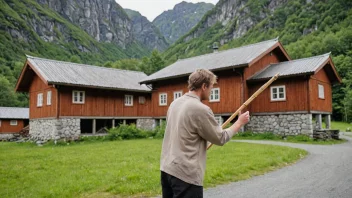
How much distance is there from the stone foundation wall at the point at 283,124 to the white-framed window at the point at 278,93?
126 centimetres

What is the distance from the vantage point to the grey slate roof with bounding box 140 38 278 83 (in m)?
24.5

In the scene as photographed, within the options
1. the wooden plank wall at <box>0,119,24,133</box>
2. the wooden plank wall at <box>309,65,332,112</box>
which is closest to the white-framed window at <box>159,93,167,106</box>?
the wooden plank wall at <box>309,65,332,112</box>

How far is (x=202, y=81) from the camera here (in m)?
3.22

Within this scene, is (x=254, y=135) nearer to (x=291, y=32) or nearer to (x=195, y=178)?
(x=195, y=178)

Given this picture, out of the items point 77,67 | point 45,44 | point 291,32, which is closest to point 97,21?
point 45,44

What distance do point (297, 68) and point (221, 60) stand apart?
6.83m

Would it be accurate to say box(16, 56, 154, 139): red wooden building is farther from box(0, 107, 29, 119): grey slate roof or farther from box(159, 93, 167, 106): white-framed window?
box(0, 107, 29, 119): grey slate roof

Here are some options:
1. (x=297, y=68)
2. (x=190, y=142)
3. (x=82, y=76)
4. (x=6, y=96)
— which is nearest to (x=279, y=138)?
(x=297, y=68)

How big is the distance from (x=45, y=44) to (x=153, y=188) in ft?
467

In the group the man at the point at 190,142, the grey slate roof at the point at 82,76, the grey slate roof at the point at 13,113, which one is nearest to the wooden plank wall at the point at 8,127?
the grey slate roof at the point at 13,113

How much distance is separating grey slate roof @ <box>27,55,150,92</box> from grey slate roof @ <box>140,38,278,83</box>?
2.59 meters

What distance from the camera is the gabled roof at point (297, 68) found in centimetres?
2125

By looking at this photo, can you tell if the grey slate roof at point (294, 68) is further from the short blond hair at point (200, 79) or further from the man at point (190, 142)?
the man at point (190, 142)

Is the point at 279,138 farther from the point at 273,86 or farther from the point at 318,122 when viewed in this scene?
the point at 273,86
